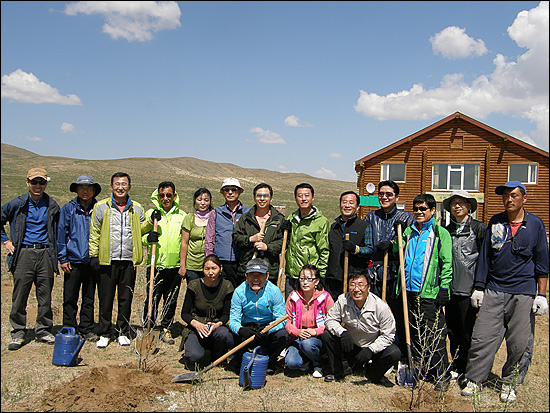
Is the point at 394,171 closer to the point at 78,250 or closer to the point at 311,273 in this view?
the point at 311,273

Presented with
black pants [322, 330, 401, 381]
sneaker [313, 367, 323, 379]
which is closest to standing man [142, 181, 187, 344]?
sneaker [313, 367, 323, 379]

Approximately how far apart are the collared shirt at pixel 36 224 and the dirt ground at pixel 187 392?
151cm

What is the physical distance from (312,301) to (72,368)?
300 cm

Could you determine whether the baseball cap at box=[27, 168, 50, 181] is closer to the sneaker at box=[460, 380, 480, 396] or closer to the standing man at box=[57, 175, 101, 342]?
the standing man at box=[57, 175, 101, 342]

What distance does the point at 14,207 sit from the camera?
564 cm

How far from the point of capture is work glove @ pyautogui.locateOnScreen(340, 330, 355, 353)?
469 cm

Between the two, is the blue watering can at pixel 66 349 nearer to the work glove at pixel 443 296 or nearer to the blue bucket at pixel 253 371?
the blue bucket at pixel 253 371

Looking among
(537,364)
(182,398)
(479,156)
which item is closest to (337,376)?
(182,398)

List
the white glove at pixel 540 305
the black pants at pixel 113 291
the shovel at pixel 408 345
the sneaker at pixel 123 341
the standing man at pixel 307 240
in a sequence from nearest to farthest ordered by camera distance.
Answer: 1. the white glove at pixel 540 305
2. the shovel at pixel 408 345
3. the standing man at pixel 307 240
4. the black pants at pixel 113 291
5. the sneaker at pixel 123 341

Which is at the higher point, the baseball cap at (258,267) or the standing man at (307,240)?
the standing man at (307,240)

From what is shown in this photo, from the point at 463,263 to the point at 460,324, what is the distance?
0.79 metres

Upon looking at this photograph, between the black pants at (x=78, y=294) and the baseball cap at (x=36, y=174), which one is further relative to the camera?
the black pants at (x=78, y=294)

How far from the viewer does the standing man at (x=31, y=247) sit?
18.6 feet

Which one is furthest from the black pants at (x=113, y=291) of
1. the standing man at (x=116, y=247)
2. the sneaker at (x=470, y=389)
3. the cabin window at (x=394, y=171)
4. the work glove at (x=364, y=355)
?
the cabin window at (x=394, y=171)
